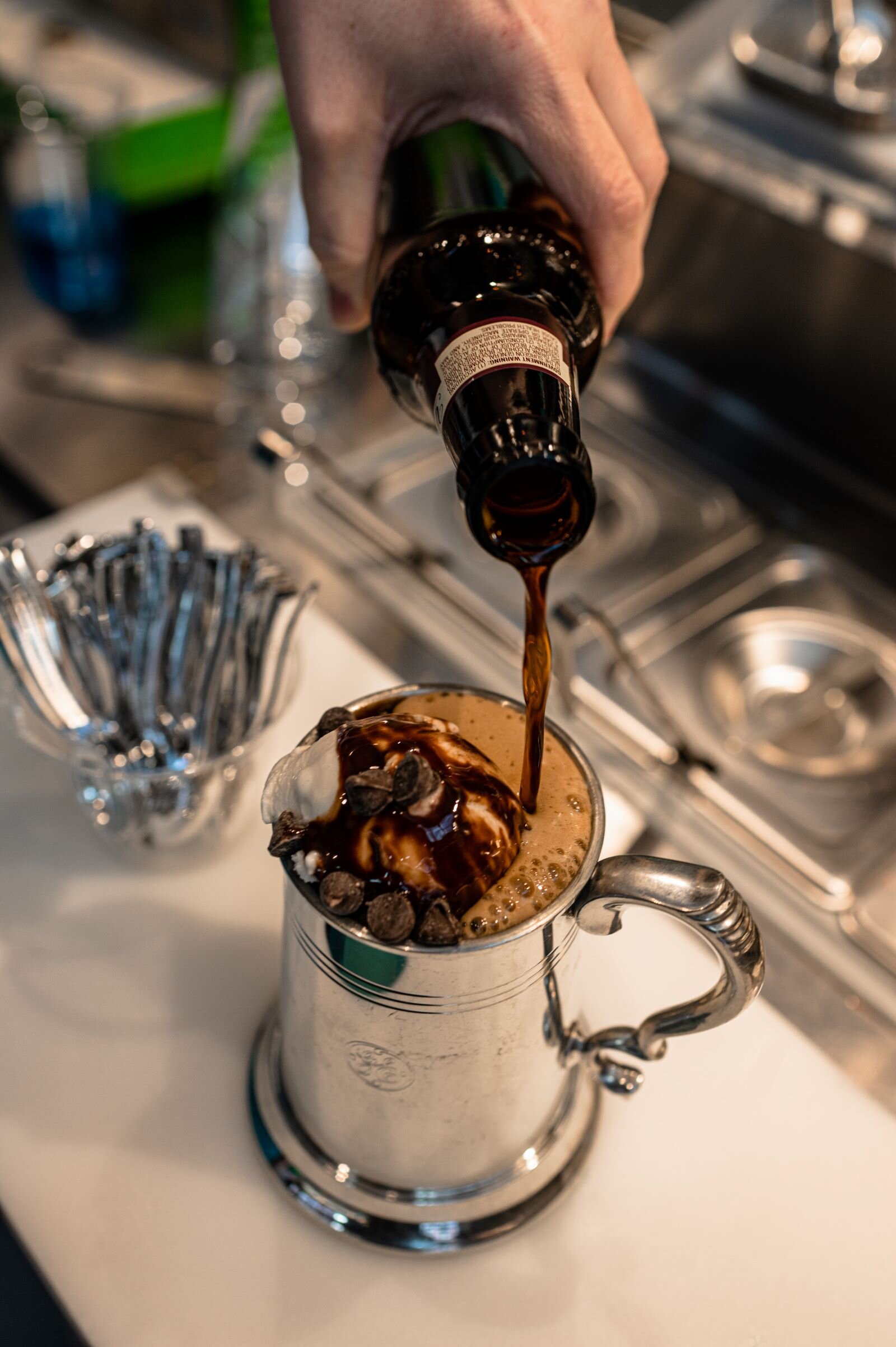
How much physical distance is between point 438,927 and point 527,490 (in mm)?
210

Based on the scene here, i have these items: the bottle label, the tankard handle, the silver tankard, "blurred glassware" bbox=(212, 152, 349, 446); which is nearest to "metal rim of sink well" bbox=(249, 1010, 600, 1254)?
the silver tankard

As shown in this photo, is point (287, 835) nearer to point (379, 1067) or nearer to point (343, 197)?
point (379, 1067)

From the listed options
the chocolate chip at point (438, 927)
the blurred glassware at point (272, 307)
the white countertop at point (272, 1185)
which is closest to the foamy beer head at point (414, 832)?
the chocolate chip at point (438, 927)

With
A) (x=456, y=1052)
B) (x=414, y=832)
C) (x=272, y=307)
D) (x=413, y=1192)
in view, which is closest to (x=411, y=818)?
(x=414, y=832)

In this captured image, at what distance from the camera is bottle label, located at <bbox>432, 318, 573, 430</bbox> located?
50cm

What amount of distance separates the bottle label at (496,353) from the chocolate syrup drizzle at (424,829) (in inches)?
5.6

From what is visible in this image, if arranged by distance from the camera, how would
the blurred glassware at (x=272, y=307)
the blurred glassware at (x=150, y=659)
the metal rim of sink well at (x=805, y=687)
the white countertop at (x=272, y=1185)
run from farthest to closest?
1. the blurred glassware at (x=272, y=307)
2. the metal rim of sink well at (x=805, y=687)
3. the blurred glassware at (x=150, y=659)
4. the white countertop at (x=272, y=1185)

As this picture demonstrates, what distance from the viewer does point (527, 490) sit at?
21.9 inches

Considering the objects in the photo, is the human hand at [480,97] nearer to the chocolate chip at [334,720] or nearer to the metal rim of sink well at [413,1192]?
the chocolate chip at [334,720]

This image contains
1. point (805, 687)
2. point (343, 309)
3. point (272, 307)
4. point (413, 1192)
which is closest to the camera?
point (413, 1192)

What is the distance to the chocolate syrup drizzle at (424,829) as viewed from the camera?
47cm

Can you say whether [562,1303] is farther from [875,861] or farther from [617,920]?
[875,861]

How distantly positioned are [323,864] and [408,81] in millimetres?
442

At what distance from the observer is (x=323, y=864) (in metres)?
0.48
